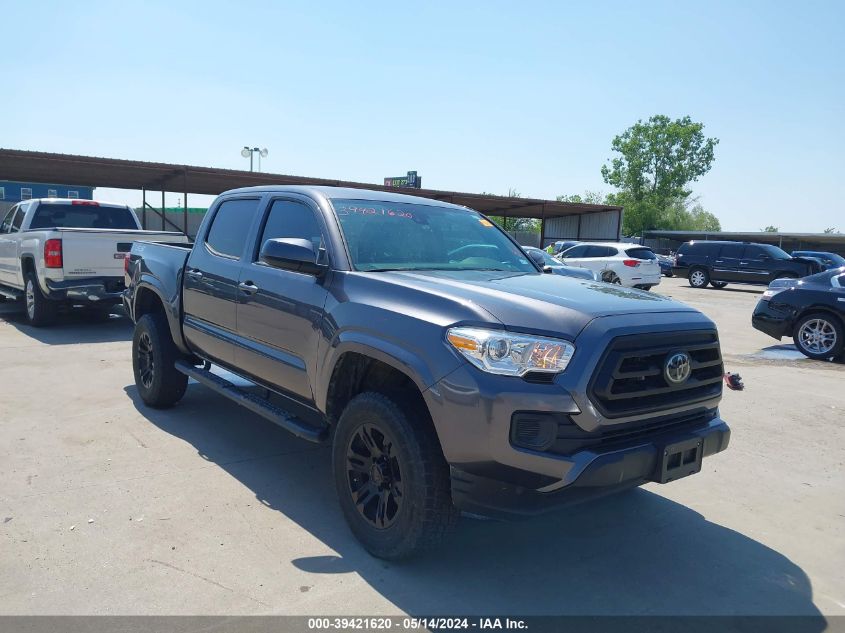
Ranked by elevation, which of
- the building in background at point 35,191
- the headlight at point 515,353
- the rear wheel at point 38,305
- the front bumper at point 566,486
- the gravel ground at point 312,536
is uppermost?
the building in background at point 35,191

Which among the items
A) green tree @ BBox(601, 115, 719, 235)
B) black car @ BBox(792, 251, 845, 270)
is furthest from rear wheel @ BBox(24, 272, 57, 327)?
green tree @ BBox(601, 115, 719, 235)

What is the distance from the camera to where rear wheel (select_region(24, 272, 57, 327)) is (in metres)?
10.1

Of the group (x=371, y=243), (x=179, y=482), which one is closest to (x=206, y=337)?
(x=179, y=482)

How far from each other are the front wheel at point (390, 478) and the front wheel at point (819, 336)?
29.7 ft

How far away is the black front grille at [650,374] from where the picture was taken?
288 cm

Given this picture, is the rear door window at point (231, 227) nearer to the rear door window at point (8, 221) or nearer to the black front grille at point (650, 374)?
the black front grille at point (650, 374)

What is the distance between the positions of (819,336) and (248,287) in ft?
30.1

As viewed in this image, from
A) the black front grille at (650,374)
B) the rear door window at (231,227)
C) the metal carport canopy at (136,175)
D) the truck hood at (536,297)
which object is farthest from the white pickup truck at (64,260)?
the metal carport canopy at (136,175)

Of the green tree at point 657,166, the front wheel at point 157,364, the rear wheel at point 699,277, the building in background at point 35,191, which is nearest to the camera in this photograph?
the front wheel at point 157,364

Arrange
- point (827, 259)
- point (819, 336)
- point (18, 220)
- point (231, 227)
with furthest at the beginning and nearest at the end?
point (827, 259), point (18, 220), point (819, 336), point (231, 227)

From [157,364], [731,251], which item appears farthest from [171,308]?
[731,251]

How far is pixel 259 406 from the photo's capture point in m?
4.35

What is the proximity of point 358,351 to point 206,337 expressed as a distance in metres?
2.17

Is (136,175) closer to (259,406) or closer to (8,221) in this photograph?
(8,221)
